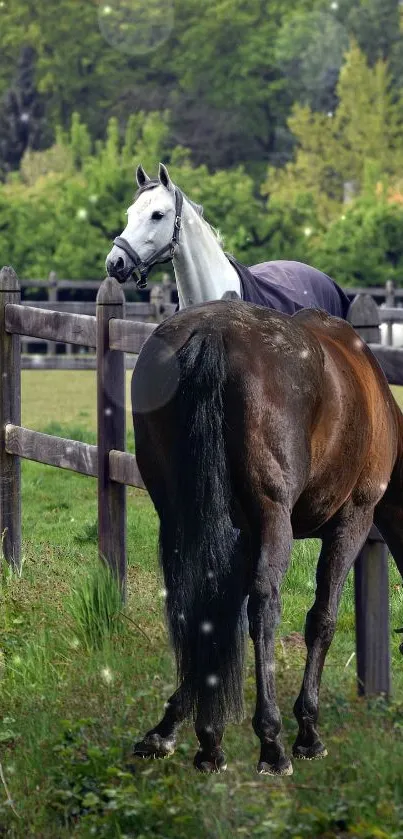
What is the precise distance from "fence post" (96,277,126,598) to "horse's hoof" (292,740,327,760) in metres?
2.74

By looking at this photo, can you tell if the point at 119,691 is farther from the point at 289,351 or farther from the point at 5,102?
the point at 5,102

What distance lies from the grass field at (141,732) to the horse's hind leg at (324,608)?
9 centimetres

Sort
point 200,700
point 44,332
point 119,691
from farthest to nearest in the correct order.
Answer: point 44,332
point 119,691
point 200,700

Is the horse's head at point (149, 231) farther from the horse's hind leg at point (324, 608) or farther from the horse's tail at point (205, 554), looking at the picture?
the horse's tail at point (205, 554)

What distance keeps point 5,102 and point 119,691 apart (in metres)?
63.9

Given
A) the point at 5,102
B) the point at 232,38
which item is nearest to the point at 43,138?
the point at 5,102

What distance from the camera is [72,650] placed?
21.2ft

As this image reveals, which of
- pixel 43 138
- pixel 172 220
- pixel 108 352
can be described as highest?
pixel 43 138

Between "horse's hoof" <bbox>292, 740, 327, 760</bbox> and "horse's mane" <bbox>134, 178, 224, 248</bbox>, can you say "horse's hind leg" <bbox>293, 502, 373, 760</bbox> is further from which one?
"horse's mane" <bbox>134, 178, 224, 248</bbox>

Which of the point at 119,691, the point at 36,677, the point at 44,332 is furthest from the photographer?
the point at 44,332

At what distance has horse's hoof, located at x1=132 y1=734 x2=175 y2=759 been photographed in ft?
16.2

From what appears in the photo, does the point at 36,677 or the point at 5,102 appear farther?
the point at 5,102

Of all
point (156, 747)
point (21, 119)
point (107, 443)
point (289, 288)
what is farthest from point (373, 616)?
point (21, 119)

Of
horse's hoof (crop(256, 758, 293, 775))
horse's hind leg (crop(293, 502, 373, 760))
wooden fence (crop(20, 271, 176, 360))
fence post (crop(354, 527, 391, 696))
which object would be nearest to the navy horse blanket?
fence post (crop(354, 527, 391, 696))
